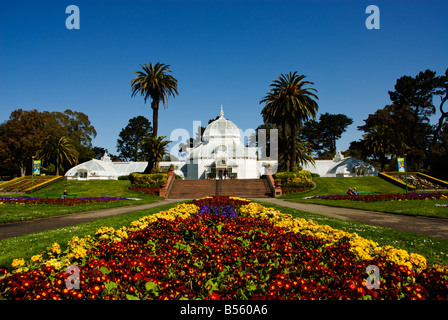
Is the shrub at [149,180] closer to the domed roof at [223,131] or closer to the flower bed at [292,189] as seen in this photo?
the flower bed at [292,189]

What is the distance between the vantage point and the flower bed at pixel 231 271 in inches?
137

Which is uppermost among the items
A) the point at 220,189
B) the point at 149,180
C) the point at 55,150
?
the point at 55,150

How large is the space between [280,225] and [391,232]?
394 centimetres

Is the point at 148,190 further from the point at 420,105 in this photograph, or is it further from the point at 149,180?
the point at 420,105

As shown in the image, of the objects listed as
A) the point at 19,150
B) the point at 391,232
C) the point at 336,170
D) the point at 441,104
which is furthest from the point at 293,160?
the point at 19,150

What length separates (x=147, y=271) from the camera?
13.1ft

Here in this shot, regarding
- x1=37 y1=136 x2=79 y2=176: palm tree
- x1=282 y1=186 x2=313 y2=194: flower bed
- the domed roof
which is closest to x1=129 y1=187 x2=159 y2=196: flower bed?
x1=282 y1=186 x2=313 y2=194: flower bed

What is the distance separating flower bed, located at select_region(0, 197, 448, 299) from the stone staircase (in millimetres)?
22723

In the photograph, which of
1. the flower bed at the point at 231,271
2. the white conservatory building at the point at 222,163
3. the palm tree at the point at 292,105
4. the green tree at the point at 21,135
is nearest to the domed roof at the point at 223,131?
the white conservatory building at the point at 222,163

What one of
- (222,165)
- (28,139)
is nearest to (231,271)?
(222,165)

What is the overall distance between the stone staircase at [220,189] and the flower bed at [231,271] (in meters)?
22.7

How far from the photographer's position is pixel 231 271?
177 inches

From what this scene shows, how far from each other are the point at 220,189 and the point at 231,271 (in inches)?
1024

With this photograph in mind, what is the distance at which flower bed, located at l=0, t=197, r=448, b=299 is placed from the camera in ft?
11.4
